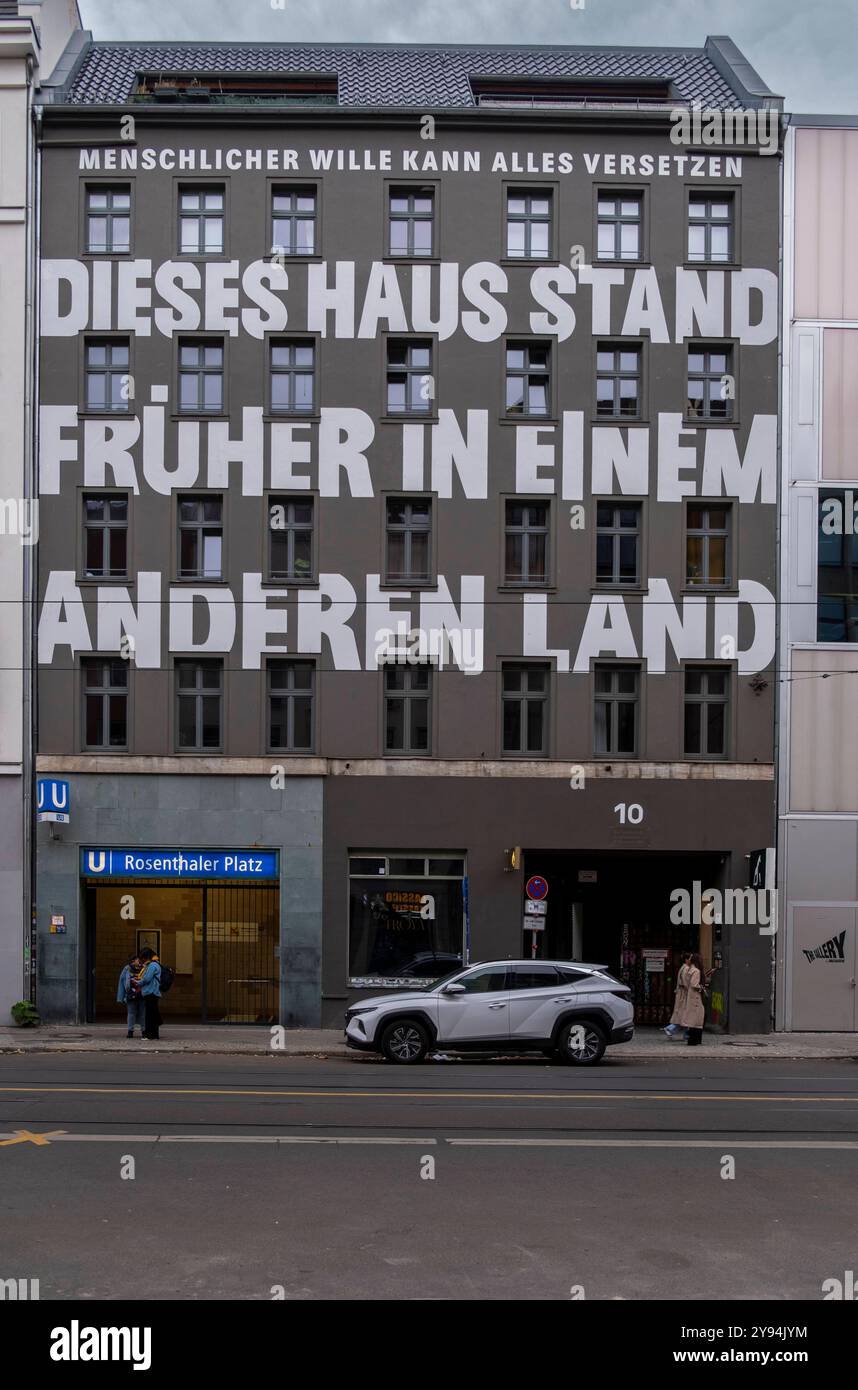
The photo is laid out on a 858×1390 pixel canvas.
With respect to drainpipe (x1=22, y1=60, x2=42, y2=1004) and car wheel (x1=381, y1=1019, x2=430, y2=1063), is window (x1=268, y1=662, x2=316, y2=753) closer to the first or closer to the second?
drainpipe (x1=22, y1=60, x2=42, y2=1004)

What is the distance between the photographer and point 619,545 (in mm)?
25172

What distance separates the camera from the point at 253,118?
82.0ft

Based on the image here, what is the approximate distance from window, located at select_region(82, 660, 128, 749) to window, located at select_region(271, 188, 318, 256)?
8.82 m

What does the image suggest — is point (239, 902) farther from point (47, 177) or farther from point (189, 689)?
point (47, 177)

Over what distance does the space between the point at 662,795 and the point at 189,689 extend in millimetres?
9246

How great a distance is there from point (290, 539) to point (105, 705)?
4771mm

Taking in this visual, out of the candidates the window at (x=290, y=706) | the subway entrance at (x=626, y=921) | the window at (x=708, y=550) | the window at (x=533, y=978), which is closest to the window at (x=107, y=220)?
the window at (x=290, y=706)

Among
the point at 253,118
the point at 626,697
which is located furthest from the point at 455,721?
the point at 253,118

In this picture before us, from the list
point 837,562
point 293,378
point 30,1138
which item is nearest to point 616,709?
point 837,562

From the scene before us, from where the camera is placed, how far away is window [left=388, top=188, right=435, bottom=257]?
25281 mm

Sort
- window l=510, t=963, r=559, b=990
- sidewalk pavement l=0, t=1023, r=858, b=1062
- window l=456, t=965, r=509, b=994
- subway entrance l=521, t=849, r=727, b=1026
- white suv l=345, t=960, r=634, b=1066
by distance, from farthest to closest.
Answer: subway entrance l=521, t=849, r=727, b=1026 < sidewalk pavement l=0, t=1023, r=858, b=1062 < window l=510, t=963, r=559, b=990 < window l=456, t=965, r=509, b=994 < white suv l=345, t=960, r=634, b=1066

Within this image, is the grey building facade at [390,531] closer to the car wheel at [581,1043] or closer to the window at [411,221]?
the window at [411,221]

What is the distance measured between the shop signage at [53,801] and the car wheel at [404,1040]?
8.50 m
